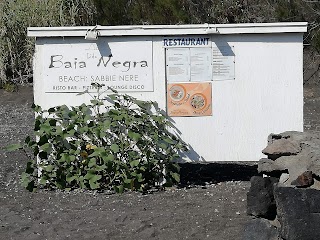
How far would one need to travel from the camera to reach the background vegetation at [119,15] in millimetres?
15578

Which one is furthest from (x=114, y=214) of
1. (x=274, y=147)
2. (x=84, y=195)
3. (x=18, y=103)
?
(x=18, y=103)

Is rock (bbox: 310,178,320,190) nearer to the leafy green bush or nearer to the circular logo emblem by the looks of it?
the leafy green bush

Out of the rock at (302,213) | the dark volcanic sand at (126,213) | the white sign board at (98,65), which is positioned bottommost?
the dark volcanic sand at (126,213)

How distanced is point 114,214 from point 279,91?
7.30 feet

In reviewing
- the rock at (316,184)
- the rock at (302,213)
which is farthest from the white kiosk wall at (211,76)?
the rock at (302,213)

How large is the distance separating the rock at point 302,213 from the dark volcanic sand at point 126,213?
114 cm

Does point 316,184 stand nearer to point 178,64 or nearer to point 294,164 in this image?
point 294,164

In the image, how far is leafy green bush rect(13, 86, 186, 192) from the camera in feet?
26.9

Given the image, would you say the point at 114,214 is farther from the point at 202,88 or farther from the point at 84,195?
the point at 202,88

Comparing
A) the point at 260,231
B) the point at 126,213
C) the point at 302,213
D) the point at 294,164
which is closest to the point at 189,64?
the point at 126,213

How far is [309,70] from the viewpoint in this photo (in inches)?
644

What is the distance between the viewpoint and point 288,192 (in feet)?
18.1

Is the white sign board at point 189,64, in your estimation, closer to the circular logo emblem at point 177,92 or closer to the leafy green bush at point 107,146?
the circular logo emblem at point 177,92

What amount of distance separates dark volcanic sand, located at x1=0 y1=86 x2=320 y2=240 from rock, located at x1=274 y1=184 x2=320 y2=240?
3.73 feet
